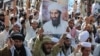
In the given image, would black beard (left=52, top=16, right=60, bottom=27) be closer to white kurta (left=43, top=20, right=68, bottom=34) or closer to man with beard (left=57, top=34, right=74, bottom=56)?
white kurta (left=43, top=20, right=68, bottom=34)

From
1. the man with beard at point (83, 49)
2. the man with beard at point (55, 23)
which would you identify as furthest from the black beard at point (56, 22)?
the man with beard at point (83, 49)

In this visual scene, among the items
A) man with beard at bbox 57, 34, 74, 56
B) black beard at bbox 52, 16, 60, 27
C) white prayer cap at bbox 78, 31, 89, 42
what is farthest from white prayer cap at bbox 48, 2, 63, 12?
white prayer cap at bbox 78, 31, 89, 42

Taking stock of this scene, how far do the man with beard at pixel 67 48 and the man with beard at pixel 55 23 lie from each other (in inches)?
8.7

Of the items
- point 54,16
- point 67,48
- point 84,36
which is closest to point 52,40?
point 54,16

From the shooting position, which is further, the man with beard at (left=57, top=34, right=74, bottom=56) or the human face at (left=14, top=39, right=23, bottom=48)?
the man with beard at (left=57, top=34, right=74, bottom=56)

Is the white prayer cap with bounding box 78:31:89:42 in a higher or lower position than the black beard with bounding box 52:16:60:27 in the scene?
lower

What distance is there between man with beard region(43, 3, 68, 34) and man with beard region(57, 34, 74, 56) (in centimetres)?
22

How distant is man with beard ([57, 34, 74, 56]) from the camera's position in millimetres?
8017

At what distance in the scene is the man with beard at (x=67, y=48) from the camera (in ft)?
26.3

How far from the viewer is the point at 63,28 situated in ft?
25.7

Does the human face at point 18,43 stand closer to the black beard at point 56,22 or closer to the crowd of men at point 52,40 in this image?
the crowd of men at point 52,40

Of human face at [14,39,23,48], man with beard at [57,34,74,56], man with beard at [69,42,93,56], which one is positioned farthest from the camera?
man with beard at [57,34,74,56]

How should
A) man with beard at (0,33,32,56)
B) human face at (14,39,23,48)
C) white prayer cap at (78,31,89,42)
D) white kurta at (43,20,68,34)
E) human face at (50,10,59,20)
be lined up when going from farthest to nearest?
white prayer cap at (78,31,89,42)
white kurta at (43,20,68,34)
human face at (50,10,59,20)
human face at (14,39,23,48)
man with beard at (0,33,32,56)

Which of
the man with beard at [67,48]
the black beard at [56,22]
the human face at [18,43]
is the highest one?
the black beard at [56,22]
